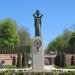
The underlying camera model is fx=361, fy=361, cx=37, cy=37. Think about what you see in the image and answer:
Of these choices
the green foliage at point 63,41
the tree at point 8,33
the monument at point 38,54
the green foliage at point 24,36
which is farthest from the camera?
the green foliage at point 24,36

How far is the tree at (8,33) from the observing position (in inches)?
3526

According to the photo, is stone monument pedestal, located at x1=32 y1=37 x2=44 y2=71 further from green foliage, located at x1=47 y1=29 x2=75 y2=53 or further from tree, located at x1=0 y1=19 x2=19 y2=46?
tree, located at x1=0 y1=19 x2=19 y2=46

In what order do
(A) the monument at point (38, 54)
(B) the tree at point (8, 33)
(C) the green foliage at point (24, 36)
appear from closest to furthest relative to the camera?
(A) the monument at point (38, 54), (B) the tree at point (8, 33), (C) the green foliage at point (24, 36)

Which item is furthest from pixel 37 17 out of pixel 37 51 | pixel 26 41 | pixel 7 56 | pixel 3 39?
pixel 26 41

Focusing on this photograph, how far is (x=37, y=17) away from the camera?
35594mm

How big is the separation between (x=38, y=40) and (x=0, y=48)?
3201 cm

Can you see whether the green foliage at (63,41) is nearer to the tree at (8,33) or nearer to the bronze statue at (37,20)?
the tree at (8,33)

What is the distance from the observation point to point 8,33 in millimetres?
91625

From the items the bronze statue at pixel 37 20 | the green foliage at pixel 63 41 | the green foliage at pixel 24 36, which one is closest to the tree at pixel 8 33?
the green foliage at pixel 63 41

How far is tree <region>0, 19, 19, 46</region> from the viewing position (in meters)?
89.6

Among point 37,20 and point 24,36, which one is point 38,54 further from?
point 24,36

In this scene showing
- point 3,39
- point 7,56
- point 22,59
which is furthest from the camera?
point 3,39

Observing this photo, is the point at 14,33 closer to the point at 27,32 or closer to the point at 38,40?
the point at 27,32

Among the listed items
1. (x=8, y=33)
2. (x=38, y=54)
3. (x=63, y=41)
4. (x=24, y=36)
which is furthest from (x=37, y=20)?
(x=63, y=41)
